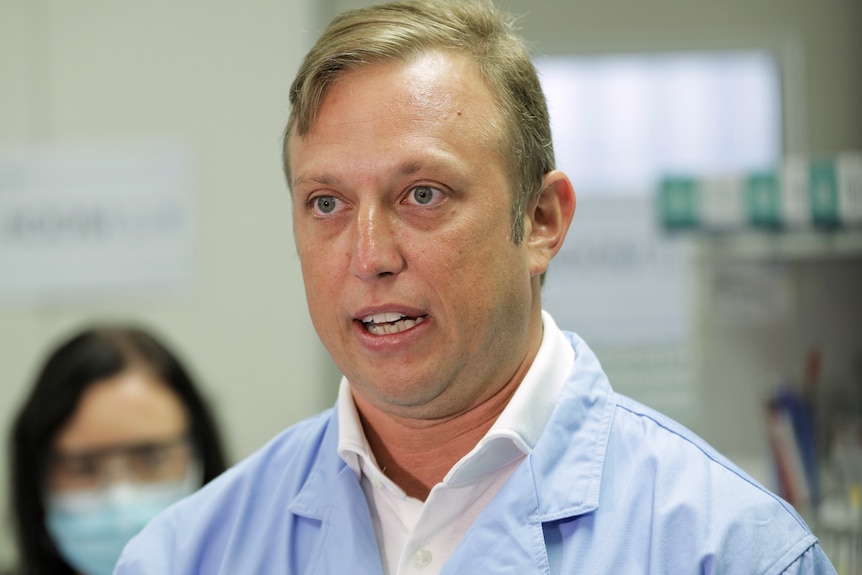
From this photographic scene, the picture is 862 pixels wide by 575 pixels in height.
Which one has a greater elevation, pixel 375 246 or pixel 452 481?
pixel 375 246

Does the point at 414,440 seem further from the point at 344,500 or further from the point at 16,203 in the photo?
the point at 16,203

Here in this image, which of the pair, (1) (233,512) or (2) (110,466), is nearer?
(1) (233,512)

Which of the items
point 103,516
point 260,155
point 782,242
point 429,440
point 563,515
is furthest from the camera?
point 260,155

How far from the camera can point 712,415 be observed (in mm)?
2580

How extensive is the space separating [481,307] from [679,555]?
0.33m

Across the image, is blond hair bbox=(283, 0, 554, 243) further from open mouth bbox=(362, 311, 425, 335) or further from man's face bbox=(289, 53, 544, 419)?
open mouth bbox=(362, 311, 425, 335)

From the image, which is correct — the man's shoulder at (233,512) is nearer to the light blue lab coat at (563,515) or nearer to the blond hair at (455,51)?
the light blue lab coat at (563,515)

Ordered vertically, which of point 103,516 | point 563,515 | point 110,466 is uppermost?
point 563,515

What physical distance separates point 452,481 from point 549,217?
1.17 feet

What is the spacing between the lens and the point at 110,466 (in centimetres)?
217

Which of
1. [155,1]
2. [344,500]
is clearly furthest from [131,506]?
[155,1]

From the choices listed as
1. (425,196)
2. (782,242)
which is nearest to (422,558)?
(425,196)

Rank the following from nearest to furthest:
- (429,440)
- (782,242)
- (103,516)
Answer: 1. (429,440)
2. (103,516)
3. (782,242)

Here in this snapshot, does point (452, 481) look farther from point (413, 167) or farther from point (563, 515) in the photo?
point (413, 167)
